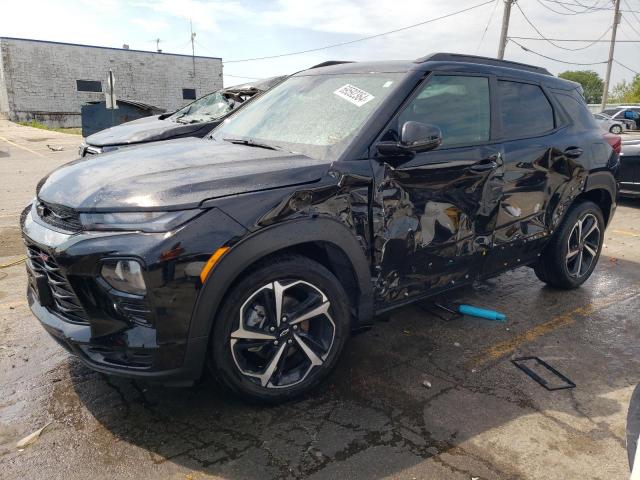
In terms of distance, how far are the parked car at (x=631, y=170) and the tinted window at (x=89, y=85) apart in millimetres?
37553

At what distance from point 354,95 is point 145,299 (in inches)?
72.9

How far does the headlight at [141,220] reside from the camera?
234cm

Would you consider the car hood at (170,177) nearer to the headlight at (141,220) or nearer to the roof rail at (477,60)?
the headlight at (141,220)

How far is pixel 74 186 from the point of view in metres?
2.71

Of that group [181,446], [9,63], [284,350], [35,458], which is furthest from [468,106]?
[9,63]

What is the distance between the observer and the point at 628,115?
27.0 metres

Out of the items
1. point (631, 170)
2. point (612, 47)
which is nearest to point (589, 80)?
point (612, 47)

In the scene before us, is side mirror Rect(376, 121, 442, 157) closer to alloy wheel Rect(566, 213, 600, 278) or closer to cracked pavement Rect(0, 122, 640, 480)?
cracked pavement Rect(0, 122, 640, 480)

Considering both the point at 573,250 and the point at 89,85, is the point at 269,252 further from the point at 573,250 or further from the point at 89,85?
the point at 89,85

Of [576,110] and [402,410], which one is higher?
[576,110]

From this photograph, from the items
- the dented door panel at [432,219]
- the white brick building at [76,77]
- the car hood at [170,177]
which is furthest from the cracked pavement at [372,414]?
the white brick building at [76,77]

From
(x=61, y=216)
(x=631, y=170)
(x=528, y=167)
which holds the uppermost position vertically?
(x=528, y=167)

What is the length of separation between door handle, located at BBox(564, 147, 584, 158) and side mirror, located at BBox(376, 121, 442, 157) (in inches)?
68.8

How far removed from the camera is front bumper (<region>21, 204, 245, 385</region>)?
7.57 feet
